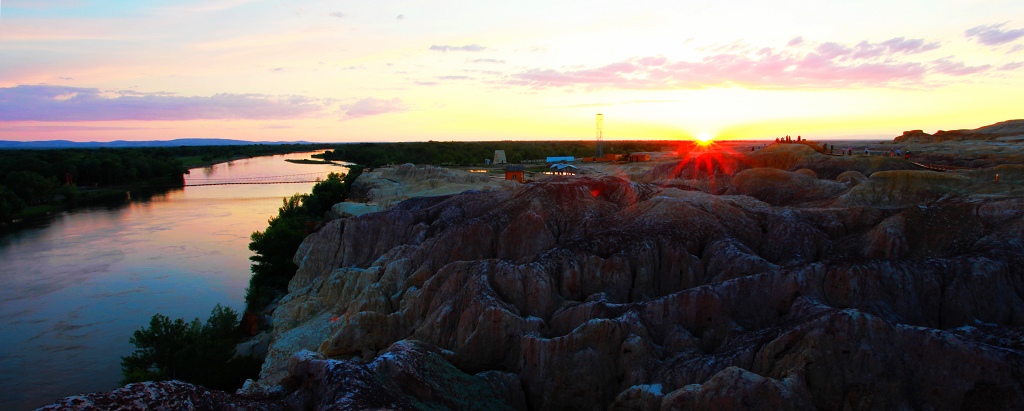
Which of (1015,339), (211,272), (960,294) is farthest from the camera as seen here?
(211,272)

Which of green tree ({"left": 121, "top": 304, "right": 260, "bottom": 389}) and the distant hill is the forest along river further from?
the distant hill

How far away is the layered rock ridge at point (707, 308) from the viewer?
1058cm

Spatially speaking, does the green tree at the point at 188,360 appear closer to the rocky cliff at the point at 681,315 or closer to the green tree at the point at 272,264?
the rocky cliff at the point at 681,315

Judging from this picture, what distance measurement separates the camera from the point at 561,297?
1585cm

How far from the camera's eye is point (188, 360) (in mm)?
20469

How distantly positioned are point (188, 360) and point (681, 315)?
16.0m

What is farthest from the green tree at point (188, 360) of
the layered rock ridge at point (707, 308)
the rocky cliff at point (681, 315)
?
the rocky cliff at point (681, 315)

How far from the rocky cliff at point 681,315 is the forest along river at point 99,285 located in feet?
33.6

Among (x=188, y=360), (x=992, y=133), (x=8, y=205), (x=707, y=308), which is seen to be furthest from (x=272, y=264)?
(x=992, y=133)

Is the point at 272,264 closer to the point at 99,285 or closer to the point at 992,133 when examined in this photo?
the point at 99,285

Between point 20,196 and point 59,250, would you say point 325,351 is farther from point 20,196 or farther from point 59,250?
point 20,196

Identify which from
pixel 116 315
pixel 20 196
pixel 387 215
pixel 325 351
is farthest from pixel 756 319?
pixel 20 196

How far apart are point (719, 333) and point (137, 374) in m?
17.4

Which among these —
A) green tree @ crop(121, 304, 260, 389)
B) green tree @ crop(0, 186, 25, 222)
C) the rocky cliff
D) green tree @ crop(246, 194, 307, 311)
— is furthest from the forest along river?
the rocky cliff
